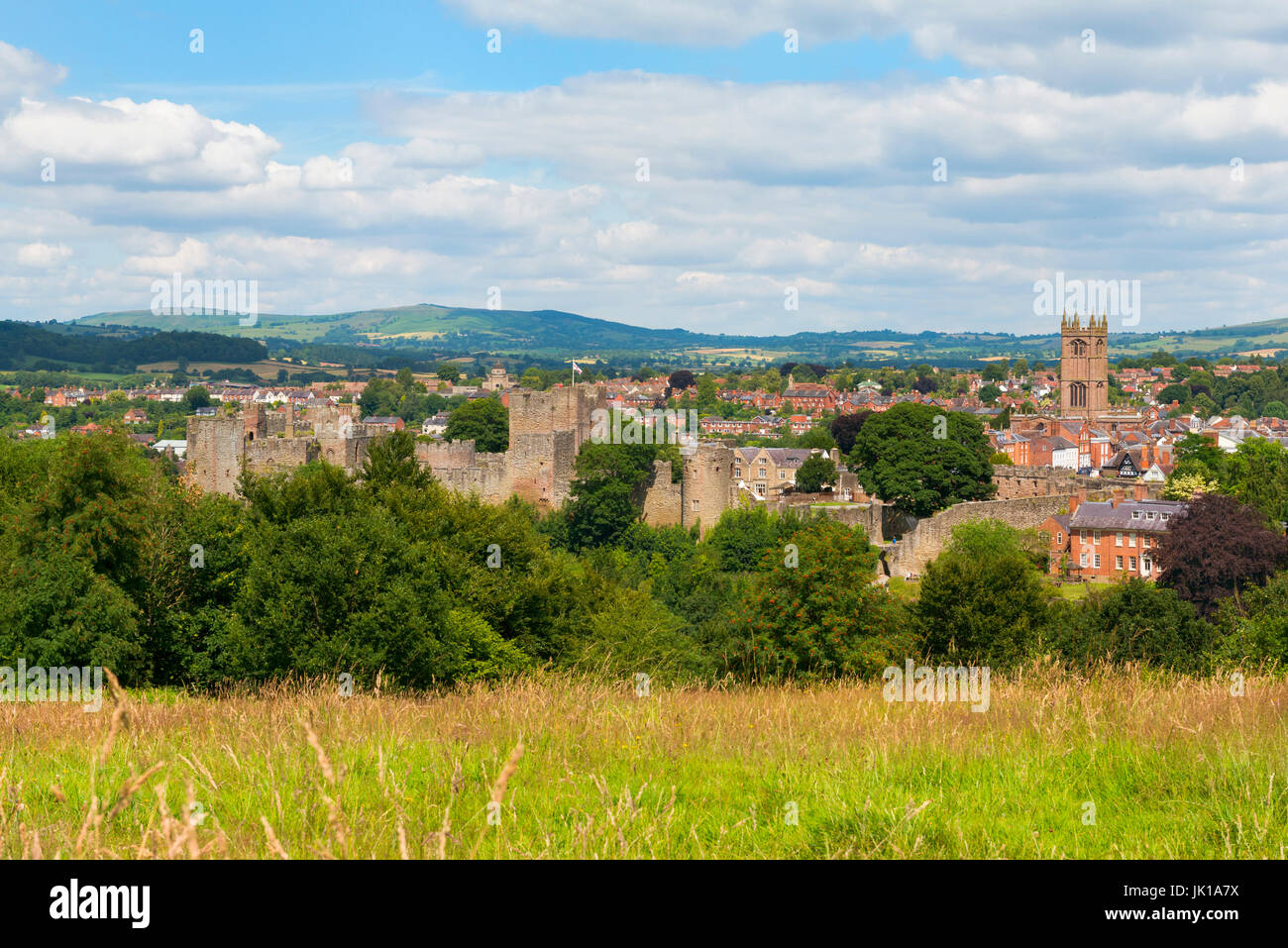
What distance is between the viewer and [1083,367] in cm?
10144

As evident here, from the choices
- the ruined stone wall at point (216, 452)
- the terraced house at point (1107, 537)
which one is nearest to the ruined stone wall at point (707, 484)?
the terraced house at point (1107, 537)

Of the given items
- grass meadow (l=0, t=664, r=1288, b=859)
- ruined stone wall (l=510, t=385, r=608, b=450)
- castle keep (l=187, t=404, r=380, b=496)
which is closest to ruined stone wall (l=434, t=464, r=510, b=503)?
ruined stone wall (l=510, t=385, r=608, b=450)

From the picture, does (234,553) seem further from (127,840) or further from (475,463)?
(475,463)

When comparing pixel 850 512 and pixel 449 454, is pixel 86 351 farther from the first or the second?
pixel 850 512

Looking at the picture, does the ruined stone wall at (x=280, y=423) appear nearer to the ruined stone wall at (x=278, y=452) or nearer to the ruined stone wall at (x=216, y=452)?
the ruined stone wall at (x=216, y=452)

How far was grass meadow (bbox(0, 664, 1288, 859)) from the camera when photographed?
3.83 m

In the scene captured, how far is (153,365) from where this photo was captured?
18238 centimetres

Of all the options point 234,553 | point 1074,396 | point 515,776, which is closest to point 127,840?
point 515,776

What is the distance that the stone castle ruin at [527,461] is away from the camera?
139 ft

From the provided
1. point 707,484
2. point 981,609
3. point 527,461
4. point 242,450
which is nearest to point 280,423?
point 242,450

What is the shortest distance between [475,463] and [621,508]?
698 centimetres

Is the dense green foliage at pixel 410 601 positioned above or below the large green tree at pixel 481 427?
below

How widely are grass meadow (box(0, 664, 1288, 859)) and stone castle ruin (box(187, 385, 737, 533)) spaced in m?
35.7

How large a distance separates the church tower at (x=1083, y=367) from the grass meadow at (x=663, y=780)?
100.0 metres
